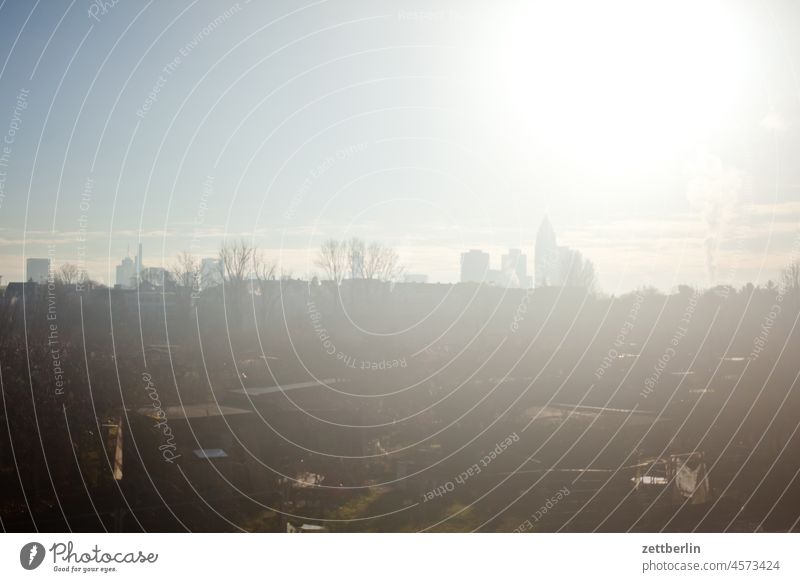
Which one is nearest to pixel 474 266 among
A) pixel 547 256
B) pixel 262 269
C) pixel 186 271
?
pixel 547 256

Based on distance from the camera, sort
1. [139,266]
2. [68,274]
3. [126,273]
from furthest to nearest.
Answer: [126,273], [139,266], [68,274]

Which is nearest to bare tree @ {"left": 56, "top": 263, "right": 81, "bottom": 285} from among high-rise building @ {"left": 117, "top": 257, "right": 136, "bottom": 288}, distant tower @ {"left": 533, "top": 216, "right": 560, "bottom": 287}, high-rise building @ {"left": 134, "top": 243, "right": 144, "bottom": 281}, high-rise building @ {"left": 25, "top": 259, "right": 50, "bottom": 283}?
high-rise building @ {"left": 25, "top": 259, "right": 50, "bottom": 283}

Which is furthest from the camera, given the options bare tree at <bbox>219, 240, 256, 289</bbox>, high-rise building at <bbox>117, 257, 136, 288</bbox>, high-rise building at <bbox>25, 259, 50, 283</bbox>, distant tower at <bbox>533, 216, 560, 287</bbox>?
distant tower at <bbox>533, 216, 560, 287</bbox>

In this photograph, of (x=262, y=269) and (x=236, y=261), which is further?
(x=262, y=269)

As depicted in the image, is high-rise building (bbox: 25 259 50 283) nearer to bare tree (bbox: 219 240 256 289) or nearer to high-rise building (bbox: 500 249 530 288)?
bare tree (bbox: 219 240 256 289)

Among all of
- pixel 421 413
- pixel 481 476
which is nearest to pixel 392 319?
pixel 421 413

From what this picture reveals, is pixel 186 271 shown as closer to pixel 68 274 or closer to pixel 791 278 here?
pixel 68 274
